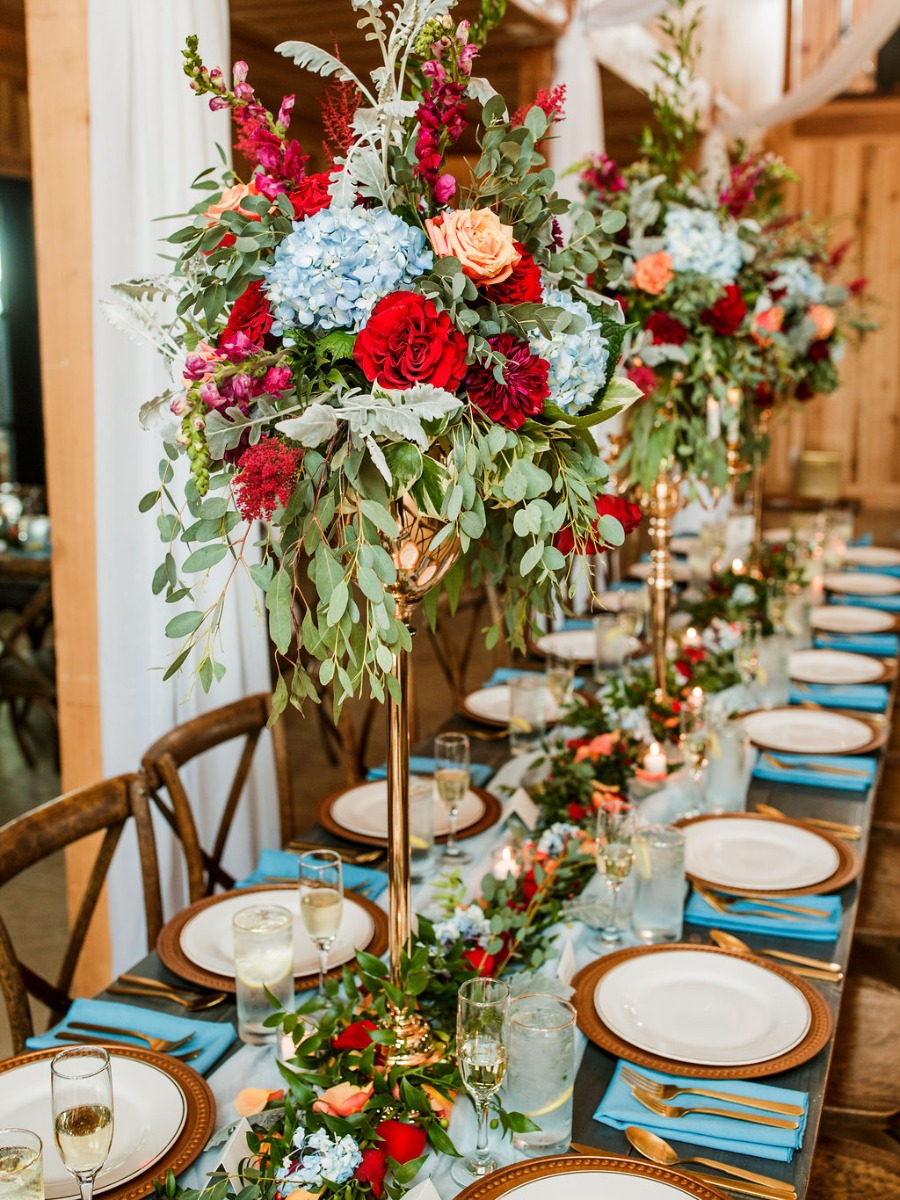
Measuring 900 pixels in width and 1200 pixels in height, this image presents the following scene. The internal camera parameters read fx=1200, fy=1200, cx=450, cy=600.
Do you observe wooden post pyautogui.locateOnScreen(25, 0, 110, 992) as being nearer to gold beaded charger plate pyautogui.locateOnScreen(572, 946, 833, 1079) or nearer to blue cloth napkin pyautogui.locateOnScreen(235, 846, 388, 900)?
blue cloth napkin pyautogui.locateOnScreen(235, 846, 388, 900)

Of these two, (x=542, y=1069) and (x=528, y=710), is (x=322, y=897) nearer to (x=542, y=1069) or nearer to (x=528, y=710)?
(x=542, y=1069)

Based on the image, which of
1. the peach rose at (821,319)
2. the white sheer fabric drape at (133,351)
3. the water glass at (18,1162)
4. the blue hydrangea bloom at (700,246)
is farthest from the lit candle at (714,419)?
the water glass at (18,1162)

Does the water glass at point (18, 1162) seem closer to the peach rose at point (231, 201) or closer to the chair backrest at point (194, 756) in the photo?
the peach rose at point (231, 201)

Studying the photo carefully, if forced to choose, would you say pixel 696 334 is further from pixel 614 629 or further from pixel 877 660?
pixel 877 660

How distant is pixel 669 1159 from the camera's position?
122 cm

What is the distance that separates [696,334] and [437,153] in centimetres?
140

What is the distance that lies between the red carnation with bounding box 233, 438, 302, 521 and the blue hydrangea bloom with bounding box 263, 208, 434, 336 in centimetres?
15

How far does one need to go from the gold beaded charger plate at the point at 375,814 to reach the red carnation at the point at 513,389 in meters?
1.02

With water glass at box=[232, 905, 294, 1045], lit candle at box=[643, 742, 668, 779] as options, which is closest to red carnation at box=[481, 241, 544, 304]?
water glass at box=[232, 905, 294, 1045]

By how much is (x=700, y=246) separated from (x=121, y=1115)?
1871mm

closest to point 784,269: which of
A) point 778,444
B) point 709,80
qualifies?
point 709,80

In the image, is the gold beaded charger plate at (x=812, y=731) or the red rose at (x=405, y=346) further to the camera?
the gold beaded charger plate at (x=812, y=731)

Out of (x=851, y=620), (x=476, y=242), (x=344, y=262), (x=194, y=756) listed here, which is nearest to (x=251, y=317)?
(x=344, y=262)

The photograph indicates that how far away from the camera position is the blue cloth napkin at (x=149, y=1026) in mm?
A: 1424
